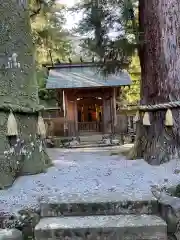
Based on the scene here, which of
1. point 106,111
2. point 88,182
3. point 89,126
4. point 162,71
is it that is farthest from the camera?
point 89,126

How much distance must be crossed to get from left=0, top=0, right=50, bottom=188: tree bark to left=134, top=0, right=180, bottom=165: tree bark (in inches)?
67.0

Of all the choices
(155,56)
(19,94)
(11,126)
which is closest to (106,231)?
(11,126)

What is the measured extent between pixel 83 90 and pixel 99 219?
10.3m

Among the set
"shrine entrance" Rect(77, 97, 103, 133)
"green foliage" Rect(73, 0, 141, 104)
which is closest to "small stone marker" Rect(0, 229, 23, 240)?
"green foliage" Rect(73, 0, 141, 104)

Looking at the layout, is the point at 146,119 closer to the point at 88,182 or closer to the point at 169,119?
the point at 169,119

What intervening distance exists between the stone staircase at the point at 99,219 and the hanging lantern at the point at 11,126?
1.00 m

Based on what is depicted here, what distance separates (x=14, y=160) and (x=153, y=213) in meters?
1.73

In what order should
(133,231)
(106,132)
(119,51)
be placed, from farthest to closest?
Result: (106,132), (119,51), (133,231)

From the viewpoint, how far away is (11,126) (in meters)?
3.30

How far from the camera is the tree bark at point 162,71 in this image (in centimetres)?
418

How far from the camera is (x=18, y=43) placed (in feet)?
12.2

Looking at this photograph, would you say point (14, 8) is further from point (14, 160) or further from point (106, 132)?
point (106, 132)

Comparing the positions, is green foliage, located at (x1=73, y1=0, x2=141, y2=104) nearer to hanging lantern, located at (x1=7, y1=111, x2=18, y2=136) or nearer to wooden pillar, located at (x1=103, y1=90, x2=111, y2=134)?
hanging lantern, located at (x1=7, y1=111, x2=18, y2=136)

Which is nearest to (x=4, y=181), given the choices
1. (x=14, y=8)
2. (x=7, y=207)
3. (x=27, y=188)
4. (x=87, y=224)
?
(x=27, y=188)
